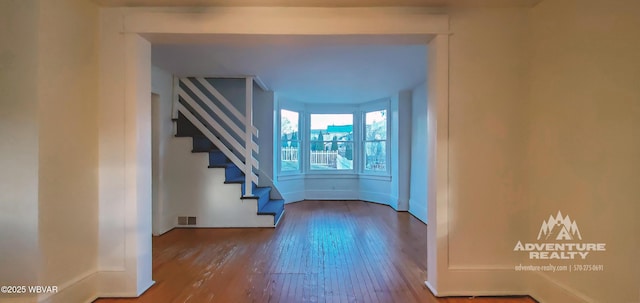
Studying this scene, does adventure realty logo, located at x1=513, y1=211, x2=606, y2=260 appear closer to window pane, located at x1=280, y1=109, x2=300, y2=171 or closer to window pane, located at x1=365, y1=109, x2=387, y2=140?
window pane, located at x1=365, y1=109, x2=387, y2=140

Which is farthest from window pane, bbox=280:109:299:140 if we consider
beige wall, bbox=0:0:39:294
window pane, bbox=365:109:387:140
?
beige wall, bbox=0:0:39:294

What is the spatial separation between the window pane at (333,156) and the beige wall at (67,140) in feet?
16.6

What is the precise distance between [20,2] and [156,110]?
7.81 feet

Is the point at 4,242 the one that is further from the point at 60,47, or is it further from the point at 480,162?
the point at 480,162

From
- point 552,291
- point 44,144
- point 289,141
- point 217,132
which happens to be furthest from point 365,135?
point 44,144

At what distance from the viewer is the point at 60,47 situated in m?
2.01

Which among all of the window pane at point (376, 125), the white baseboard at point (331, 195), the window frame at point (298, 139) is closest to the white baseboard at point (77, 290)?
the window frame at point (298, 139)

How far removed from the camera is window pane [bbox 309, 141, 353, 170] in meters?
7.10

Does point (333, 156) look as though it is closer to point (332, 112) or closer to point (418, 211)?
point (332, 112)

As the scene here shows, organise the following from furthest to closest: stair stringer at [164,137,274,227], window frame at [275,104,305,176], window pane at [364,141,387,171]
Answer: window pane at [364,141,387,171] → window frame at [275,104,305,176] → stair stringer at [164,137,274,227]

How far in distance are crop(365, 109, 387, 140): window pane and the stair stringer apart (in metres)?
3.33

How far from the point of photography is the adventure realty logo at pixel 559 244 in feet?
6.50

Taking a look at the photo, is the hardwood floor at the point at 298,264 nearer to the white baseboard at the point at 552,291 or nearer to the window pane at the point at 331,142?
the white baseboard at the point at 552,291

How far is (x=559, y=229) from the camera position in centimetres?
217
